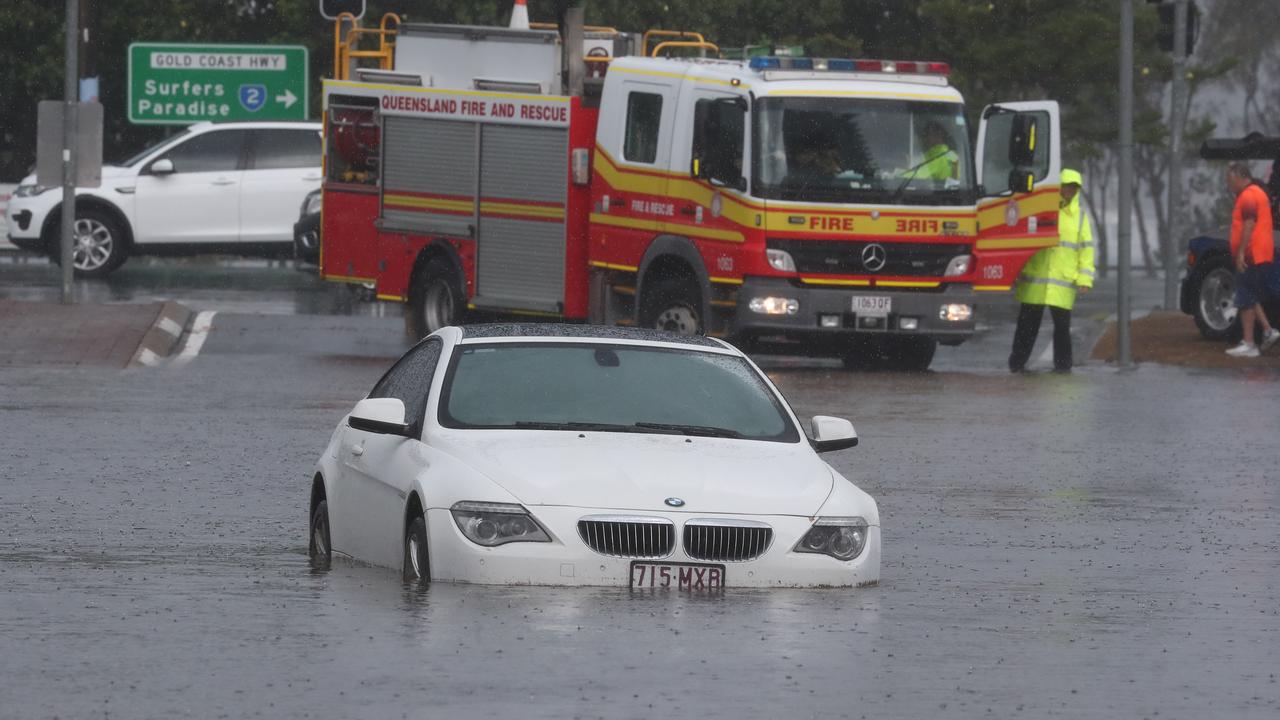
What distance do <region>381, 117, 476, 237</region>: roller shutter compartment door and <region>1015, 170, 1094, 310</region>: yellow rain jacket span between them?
16.4 ft

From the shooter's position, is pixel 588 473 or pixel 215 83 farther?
pixel 215 83

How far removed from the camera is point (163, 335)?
26.0 m

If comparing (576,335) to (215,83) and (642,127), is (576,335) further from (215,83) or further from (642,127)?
(215,83)

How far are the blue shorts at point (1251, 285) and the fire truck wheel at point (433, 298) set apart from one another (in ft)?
23.3

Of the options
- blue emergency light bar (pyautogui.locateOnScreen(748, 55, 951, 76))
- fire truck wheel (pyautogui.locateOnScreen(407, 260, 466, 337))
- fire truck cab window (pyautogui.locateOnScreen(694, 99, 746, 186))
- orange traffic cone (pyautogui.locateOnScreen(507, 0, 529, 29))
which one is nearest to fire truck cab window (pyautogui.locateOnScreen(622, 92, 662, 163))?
fire truck cab window (pyautogui.locateOnScreen(694, 99, 746, 186))

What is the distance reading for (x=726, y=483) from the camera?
10.2 metres

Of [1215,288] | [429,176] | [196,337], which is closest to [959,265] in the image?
[1215,288]

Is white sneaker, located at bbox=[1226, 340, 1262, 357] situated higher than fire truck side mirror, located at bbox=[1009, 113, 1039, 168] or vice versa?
fire truck side mirror, located at bbox=[1009, 113, 1039, 168]

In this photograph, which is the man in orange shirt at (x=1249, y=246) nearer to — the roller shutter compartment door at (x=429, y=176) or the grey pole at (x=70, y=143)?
the roller shutter compartment door at (x=429, y=176)

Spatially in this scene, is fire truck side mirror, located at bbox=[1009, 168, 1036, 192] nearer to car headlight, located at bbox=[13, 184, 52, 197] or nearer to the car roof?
the car roof

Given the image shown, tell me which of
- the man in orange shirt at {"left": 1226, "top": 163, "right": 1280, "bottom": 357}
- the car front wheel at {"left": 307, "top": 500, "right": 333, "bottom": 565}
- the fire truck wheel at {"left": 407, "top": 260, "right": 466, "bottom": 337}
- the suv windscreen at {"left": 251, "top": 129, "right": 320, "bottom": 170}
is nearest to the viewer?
the car front wheel at {"left": 307, "top": 500, "right": 333, "bottom": 565}

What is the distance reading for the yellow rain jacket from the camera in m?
24.6

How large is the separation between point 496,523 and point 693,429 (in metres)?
1.21

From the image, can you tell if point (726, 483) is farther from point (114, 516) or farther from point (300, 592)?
point (114, 516)
